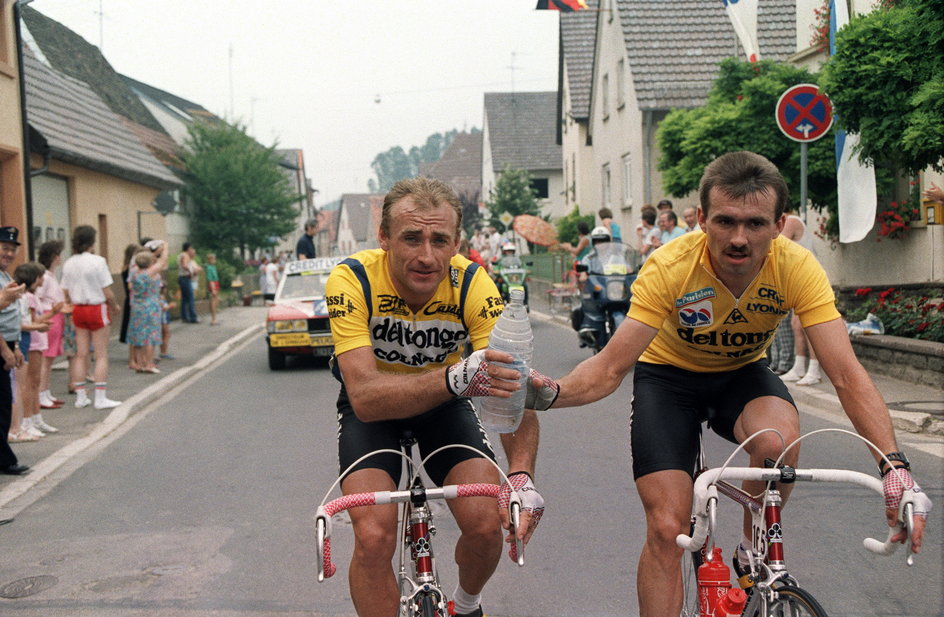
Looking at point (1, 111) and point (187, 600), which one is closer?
point (187, 600)

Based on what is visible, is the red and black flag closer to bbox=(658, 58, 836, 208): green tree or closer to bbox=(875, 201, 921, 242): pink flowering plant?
bbox=(658, 58, 836, 208): green tree

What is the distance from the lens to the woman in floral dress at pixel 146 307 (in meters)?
14.5

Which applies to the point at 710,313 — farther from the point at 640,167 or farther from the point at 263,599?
the point at 640,167

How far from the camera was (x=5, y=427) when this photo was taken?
7.94 m

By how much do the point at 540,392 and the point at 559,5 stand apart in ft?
74.2

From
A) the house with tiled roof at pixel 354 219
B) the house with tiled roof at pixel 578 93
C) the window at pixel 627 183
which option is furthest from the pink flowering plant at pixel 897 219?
the house with tiled roof at pixel 354 219

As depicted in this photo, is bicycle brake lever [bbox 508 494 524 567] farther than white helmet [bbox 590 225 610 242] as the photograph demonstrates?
No

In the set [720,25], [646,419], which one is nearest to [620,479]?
[646,419]

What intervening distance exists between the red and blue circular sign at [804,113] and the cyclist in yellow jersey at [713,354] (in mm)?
8543

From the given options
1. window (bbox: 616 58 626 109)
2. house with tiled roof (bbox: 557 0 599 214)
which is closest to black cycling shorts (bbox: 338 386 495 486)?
window (bbox: 616 58 626 109)

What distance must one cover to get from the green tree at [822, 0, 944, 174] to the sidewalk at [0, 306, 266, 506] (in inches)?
326

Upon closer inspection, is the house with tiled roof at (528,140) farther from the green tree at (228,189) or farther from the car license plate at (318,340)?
the car license plate at (318,340)

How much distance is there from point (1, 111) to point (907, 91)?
12018mm

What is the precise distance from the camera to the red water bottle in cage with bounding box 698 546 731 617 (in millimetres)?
3154
